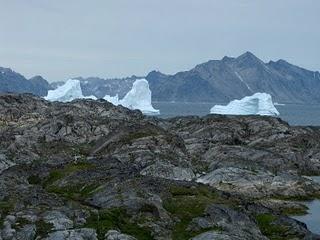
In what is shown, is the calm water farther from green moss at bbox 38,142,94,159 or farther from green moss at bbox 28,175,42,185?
green moss at bbox 38,142,94,159

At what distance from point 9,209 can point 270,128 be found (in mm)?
108830

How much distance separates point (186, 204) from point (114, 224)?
9629 mm

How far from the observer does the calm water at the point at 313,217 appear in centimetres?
6869

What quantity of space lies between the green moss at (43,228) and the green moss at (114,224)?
3042 mm

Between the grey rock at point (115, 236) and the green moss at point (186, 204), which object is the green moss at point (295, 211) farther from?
the grey rock at point (115, 236)

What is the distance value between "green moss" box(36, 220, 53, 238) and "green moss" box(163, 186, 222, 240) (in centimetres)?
1001

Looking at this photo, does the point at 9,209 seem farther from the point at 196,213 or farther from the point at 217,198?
the point at 217,198

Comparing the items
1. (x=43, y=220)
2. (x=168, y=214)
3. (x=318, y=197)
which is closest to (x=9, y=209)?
(x=43, y=220)

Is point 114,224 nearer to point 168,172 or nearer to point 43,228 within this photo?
point 43,228

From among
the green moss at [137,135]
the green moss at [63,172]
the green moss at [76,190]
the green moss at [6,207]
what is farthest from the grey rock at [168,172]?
the green moss at [6,207]

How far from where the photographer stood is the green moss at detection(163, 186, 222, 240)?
48.3 meters

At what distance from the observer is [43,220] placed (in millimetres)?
46969

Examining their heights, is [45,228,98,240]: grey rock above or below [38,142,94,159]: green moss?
above

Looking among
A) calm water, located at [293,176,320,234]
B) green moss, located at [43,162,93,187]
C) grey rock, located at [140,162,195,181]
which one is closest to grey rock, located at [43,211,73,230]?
green moss, located at [43,162,93,187]
